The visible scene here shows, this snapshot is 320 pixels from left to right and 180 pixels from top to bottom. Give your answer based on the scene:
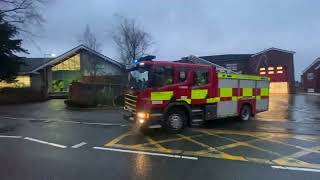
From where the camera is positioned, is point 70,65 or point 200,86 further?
point 70,65

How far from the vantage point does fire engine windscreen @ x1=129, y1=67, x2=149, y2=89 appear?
15.0 meters

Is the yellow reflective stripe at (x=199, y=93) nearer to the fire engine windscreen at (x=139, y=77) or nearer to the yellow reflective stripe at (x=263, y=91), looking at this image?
the fire engine windscreen at (x=139, y=77)

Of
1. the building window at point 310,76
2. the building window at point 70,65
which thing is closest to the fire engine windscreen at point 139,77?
the building window at point 70,65

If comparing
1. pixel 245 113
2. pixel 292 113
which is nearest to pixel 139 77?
pixel 245 113

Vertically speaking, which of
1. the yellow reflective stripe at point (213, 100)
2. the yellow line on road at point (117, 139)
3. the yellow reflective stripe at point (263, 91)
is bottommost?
the yellow line on road at point (117, 139)

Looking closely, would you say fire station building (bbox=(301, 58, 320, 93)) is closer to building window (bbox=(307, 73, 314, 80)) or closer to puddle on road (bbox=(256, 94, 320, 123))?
building window (bbox=(307, 73, 314, 80))

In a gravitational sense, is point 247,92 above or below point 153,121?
above

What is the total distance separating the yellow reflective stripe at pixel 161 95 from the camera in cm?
1487

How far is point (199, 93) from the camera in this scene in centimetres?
1614

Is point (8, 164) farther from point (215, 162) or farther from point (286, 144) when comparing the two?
point (286, 144)

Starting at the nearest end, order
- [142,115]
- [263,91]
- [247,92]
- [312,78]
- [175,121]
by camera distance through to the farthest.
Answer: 1. [142,115]
2. [175,121]
3. [247,92]
4. [263,91]
5. [312,78]

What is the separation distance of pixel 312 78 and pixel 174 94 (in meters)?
57.1

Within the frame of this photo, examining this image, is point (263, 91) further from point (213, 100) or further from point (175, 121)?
point (175, 121)

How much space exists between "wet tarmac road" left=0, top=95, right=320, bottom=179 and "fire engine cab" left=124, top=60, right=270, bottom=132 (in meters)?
A: 0.54
